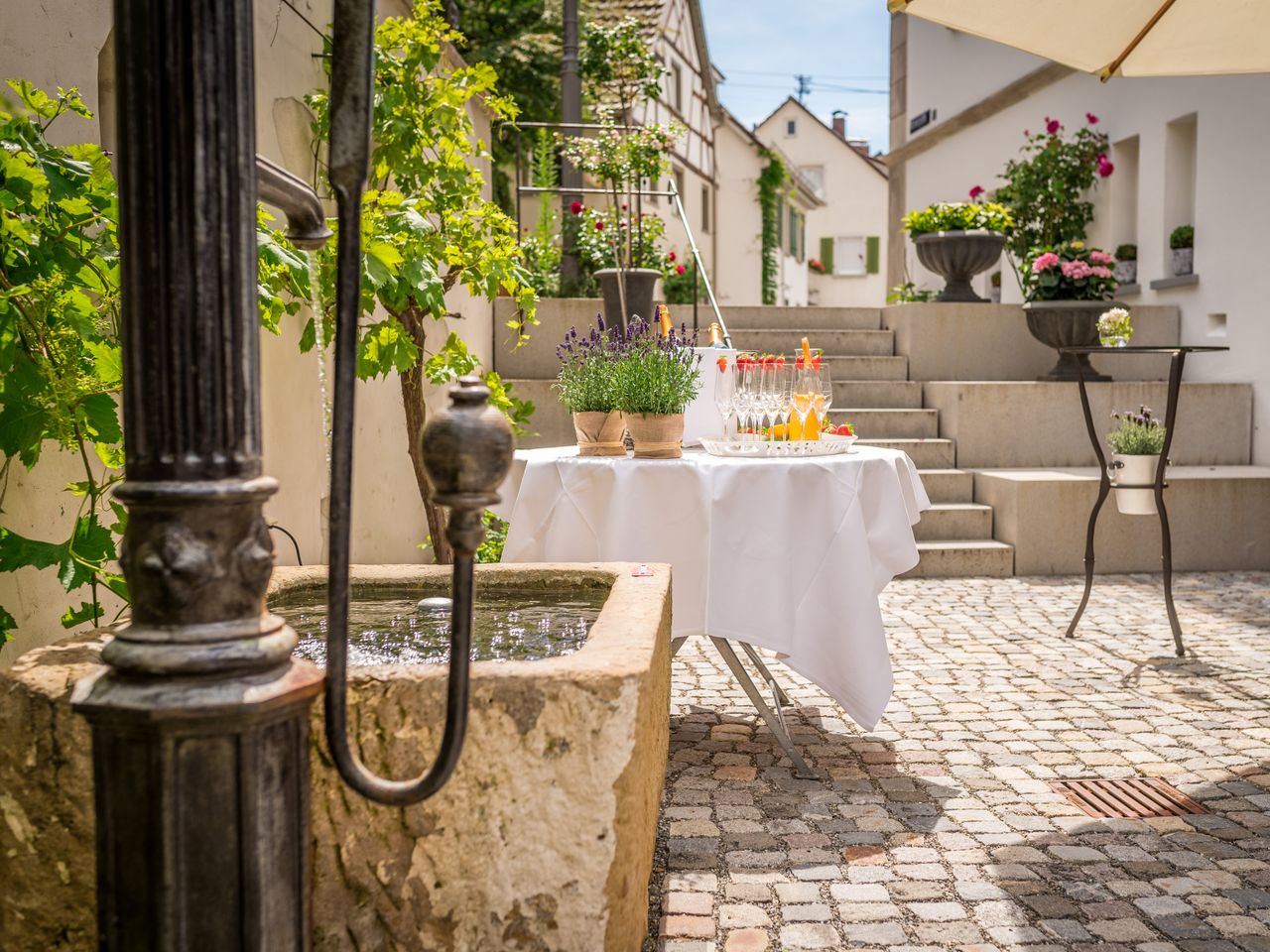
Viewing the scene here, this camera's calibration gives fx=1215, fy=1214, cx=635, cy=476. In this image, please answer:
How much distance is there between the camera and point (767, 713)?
11.5 feet

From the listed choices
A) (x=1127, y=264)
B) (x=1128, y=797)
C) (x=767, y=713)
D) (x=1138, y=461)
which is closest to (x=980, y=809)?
(x=1128, y=797)

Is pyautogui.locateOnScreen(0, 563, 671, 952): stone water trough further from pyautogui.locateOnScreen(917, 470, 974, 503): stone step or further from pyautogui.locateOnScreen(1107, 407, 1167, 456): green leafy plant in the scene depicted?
pyautogui.locateOnScreen(917, 470, 974, 503): stone step

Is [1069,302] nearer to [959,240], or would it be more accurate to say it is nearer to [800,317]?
[959,240]

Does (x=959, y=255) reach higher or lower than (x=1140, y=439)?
higher

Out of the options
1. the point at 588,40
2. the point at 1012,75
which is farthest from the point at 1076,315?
the point at 588,40

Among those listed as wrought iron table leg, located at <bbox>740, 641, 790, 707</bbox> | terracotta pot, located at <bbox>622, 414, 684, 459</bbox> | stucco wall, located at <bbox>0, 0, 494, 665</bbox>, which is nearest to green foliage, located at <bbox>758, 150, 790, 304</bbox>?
stucco wall, located at <bbox>0, 0, 494, 665</bbox>

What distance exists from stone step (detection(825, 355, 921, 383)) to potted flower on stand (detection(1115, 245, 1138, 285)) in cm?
266

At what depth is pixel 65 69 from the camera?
2.79 metres

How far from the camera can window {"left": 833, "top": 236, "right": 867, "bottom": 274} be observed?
3944cm

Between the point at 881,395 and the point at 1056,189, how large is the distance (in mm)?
3463

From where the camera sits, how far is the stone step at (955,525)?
7.39m

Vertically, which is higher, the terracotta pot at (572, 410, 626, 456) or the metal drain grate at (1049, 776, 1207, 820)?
the terracotta pot at (572, 410, 626, 456)

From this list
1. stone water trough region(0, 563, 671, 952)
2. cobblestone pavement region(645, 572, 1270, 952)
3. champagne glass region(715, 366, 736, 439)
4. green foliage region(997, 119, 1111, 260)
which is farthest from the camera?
green foliage region(997, 119, 1111, 260)

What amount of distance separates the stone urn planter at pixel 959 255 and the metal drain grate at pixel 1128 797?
7404 mm
